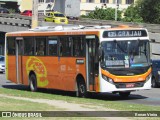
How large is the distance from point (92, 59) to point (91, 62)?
0.15 meters

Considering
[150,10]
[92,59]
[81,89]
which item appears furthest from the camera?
[150,10]

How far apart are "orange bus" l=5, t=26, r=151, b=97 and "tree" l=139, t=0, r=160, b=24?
6218cm

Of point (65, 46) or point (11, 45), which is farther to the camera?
point (11, 45)

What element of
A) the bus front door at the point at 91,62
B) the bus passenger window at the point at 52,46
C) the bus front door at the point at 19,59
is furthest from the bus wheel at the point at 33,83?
the bus front door at the point at 91,62

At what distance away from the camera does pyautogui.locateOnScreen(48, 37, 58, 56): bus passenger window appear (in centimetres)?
2394

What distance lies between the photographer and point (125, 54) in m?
21.1

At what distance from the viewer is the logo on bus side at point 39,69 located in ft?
82.2

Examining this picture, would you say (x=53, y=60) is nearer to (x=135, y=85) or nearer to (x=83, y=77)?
(x=83, y=77)

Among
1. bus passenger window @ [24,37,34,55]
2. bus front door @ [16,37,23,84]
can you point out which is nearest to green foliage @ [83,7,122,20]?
bus front door @ [16,37,23,84]

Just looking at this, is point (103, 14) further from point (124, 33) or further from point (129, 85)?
point (129, 85)

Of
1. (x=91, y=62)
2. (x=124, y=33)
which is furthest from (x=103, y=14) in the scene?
(x=91, y=62)

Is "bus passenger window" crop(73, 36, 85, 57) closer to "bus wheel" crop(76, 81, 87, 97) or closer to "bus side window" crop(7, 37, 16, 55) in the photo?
"bus wheel" crop(76, 81, 87, 97)

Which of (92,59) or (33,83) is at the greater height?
(92,59)

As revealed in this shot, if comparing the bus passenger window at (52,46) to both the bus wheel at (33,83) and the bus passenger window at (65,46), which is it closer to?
the bus passenger window at (65,46)
